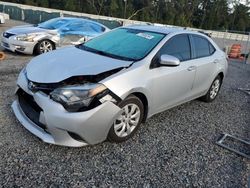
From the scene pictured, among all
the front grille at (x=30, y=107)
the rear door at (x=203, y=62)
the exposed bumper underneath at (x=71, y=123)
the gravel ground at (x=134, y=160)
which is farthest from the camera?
the rear door at (x=203, y=62)

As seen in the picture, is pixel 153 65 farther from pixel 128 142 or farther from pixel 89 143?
pixel 89 143

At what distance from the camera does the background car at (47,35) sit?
8.03 m

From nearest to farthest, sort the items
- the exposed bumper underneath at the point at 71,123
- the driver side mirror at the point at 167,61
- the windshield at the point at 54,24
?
the exposed bumper underneath at the point at 71,123
the driver side mirror at the point at 167,61
the windshield at the point at 54,24

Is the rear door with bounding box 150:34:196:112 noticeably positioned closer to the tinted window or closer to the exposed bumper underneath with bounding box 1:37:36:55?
the tinted window

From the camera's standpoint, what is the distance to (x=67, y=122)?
295 cm

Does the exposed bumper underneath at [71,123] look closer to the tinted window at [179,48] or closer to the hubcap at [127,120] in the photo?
the hubcap at [127,120]

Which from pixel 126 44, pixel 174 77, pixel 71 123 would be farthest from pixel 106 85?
pixel 174 77

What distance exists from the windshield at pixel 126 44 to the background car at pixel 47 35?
4250 millimetres

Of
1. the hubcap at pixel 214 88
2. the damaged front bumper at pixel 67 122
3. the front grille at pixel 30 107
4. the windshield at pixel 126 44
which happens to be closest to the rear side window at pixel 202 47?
the hubcap at pixel 214 88

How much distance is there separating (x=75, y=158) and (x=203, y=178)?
4.97 ft

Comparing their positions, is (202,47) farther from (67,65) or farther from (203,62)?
(67,65)

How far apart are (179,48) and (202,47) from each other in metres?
0.93

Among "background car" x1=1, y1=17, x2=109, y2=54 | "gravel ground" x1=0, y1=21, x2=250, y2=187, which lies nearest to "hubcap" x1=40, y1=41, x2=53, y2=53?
"background car" x1=1, y1=17, x2=109, y2=54

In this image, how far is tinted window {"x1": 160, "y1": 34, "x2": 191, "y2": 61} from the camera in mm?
4074
